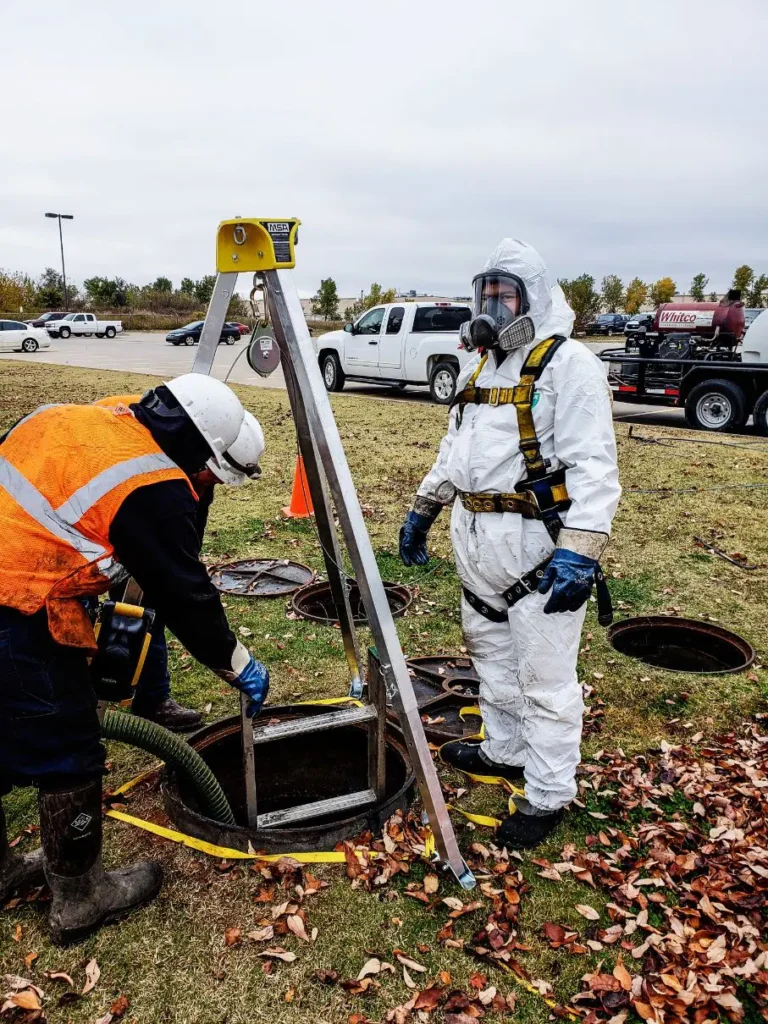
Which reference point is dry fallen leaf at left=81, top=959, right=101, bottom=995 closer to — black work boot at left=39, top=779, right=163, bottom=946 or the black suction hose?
black work boot at left=39, top=779, right=163, bottom=946

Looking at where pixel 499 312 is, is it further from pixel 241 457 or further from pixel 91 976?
pixel 91 976

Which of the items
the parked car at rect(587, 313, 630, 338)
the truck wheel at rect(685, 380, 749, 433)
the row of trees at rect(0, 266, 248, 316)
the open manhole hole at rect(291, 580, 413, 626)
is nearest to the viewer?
the open manhole hole at rect(291, 580, 413, 626)

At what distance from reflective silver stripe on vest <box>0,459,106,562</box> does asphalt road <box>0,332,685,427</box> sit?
5170 millimetres

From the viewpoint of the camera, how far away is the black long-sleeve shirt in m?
2.41

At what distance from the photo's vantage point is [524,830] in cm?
328

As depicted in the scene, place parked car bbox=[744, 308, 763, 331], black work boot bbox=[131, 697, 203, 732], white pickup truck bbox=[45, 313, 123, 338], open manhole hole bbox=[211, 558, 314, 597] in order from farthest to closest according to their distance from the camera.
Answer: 1. white pickup truck bbox=[45, 313, 123, 338]
2. parked car bbox=[744, 308, 763, 331]
3. open manhole hole bbox=[211, 558, 314, 597]
4. black work boot bbox=[131, 697, 203, 732]

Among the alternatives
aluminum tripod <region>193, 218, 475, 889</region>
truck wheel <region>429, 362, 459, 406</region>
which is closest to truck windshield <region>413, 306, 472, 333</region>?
truck wheel <region>429, 362, 459, 406</region>

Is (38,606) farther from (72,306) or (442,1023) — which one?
(72,306)

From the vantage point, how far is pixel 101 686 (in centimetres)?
287

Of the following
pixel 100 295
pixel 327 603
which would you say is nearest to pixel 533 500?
pixel 327 603

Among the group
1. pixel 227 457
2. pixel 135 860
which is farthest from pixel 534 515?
pixel 135 860

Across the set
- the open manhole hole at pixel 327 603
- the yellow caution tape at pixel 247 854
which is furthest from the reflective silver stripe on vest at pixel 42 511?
the open manhole hole at pixel 327 603

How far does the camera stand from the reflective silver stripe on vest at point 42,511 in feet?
7.86

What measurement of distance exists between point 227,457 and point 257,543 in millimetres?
4226
